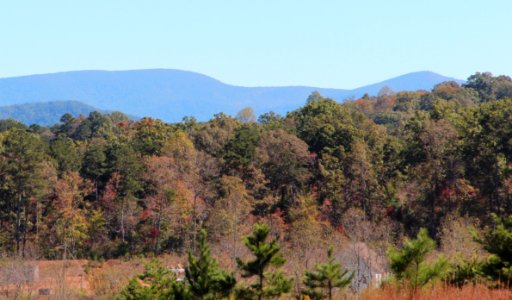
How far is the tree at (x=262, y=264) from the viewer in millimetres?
12430

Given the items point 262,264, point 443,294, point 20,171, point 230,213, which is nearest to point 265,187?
point 230,213

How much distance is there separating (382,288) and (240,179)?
27073mm

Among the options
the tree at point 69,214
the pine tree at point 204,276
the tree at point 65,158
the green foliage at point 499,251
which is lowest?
the tree at point 69,214

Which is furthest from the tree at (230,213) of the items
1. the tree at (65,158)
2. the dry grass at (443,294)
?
the dry grass at (443,294)

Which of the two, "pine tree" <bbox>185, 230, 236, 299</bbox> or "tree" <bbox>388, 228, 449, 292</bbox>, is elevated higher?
"tree" <bbox>388, 228, 449, 292</bbox>

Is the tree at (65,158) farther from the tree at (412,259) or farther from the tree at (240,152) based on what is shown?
the tree at (412,259)

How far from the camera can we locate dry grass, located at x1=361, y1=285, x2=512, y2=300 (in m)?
7.00

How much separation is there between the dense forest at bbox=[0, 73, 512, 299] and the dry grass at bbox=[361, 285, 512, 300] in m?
19.5

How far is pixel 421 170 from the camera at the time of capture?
33000 mm

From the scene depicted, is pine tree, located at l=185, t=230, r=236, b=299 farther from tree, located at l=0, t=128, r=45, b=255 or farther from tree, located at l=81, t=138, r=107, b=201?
tree, located at l=81, t=138, r=107, b=201

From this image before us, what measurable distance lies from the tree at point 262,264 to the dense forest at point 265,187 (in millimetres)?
13719

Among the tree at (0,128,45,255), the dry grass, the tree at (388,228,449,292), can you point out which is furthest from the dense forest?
the dry grass

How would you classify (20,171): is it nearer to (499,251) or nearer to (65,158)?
(65,158)

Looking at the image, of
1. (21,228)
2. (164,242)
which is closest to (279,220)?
(164,242)
